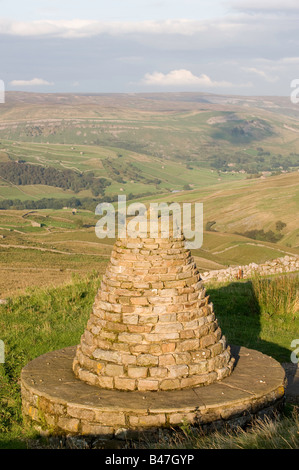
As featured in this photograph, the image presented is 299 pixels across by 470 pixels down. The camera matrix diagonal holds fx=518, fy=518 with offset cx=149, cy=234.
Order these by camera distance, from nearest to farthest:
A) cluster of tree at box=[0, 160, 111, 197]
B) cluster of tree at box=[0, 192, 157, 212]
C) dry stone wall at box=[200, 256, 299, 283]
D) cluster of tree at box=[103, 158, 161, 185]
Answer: dry stone wall at box=[200, 256, 299, 283]
cluster of tree at box=[0, 192, 157, 212]
cluster of tree at box=[0, 160, 111, 197]
cluster of tree at box=[103, 158, 161, 185]

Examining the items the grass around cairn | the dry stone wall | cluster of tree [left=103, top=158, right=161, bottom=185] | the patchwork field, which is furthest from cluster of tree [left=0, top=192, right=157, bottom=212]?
the grass around cairn

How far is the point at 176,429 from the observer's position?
260 inches

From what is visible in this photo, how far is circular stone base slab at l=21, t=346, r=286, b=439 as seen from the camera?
21.7 ft

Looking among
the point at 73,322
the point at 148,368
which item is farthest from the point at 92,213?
the point at 148,368

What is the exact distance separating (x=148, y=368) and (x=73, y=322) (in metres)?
6.21

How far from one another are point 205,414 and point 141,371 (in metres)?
1.04

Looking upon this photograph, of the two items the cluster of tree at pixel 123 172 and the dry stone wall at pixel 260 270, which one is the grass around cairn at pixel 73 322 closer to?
the dry stone wall at pixel 260 270

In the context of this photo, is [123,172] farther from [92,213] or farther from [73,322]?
[73,322]

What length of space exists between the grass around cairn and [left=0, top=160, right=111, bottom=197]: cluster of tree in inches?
4976

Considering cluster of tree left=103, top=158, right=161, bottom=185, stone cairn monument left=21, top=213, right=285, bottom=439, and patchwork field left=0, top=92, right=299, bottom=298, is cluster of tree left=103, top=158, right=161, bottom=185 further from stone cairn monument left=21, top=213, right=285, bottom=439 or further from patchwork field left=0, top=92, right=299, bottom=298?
stone cairn monument left=21, top=213, right=285, bottom=439

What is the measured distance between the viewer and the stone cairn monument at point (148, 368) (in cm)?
670

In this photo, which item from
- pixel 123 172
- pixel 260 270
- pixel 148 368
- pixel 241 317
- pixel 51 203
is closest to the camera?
pixel 148 368

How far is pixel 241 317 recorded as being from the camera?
14.1 metres

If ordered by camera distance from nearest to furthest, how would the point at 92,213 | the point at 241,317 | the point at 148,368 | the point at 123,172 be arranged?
the point at 148,368 → the point at 241,317 → the point at 92,213 → the point at 123,172
